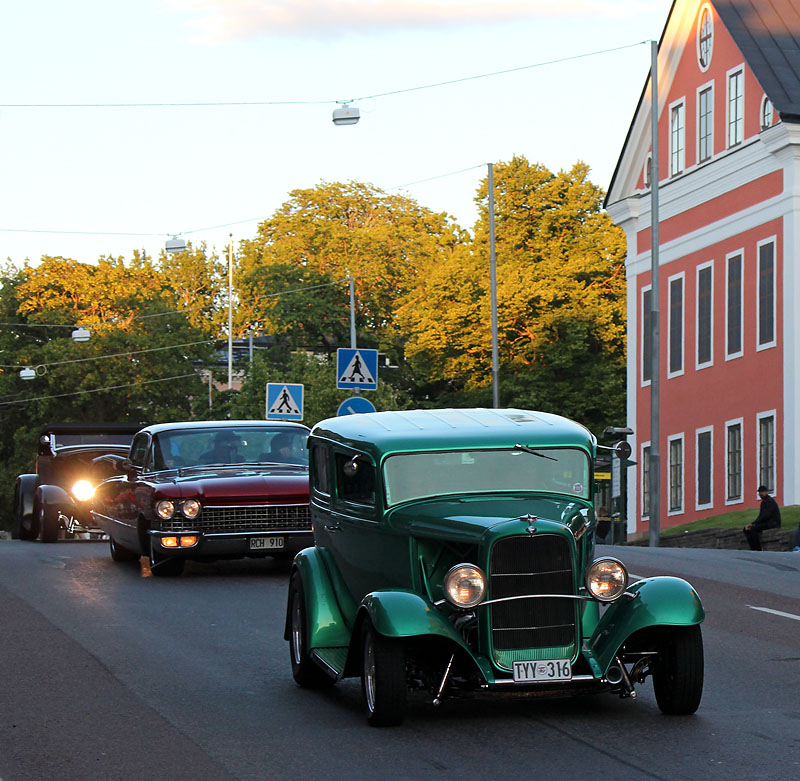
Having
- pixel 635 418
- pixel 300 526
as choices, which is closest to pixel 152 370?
pixel 635 418

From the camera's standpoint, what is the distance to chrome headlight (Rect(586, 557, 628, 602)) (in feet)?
32.3

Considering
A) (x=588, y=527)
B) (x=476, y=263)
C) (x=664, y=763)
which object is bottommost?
(x=664, y=763)

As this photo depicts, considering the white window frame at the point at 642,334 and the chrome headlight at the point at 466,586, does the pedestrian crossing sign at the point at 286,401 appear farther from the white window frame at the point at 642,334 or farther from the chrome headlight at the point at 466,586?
the chrome headlight at the point at 466,586

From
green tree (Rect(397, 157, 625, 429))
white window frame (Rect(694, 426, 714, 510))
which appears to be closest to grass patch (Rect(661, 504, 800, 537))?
white window frame (Rect(694, 426, 714, 510))

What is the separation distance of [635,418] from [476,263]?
538 inches

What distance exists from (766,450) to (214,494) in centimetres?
2650

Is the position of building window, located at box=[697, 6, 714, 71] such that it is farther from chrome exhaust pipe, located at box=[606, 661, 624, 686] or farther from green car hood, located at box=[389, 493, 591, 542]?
chrome exhaust pipe, located at box=[606, 661, 624, 686]

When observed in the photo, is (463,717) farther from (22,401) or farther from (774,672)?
(22,401)

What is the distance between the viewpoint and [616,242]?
63344 millimetres

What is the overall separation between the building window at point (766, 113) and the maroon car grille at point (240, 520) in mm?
27539

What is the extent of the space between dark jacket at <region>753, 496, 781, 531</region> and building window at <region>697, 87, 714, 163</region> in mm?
14761

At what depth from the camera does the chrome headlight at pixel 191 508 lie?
18.7 meters

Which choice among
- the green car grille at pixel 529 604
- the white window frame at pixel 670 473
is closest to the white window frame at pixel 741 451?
the white window frame at pixel 670 473

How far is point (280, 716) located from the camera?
10281 millimetres
